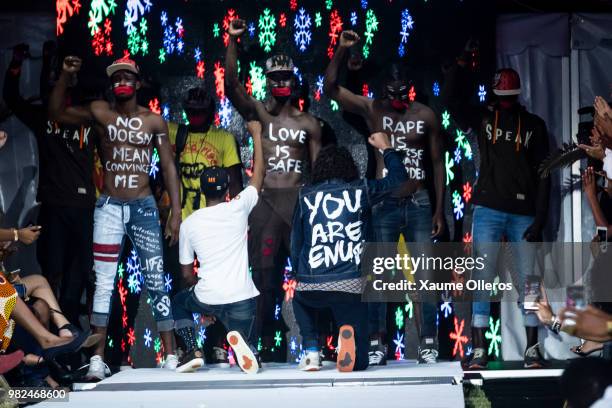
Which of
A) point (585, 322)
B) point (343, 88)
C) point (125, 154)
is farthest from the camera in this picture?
point (343, 88)

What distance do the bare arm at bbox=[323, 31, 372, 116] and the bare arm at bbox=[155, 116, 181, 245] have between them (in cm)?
122

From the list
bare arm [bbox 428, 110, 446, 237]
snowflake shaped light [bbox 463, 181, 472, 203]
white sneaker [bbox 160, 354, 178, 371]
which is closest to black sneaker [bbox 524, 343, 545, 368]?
bare arm [bbox 428, 110, 446, 237]

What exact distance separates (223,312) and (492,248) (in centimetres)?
201

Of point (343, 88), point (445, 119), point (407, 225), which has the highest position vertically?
point (343, 88)

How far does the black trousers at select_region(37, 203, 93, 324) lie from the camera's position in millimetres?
8742

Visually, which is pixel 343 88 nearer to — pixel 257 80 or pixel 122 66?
pixel 257 80

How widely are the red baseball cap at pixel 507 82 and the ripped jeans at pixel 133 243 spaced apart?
2.61 m

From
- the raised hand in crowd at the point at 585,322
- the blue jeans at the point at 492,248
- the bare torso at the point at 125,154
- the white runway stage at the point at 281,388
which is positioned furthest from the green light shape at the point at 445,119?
the raised hand in crowd at the point at 585,322

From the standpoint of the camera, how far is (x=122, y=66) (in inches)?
332

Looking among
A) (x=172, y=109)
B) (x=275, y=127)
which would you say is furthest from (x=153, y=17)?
(x=275, y=127)

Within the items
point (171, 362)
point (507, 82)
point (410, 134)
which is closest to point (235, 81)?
point (410, 134)

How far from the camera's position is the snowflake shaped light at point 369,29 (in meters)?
9.11

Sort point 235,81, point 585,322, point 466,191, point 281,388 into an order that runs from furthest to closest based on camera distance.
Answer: point 466,191, point 235,81, point 281,388, point 585,322

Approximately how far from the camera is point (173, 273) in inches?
360
